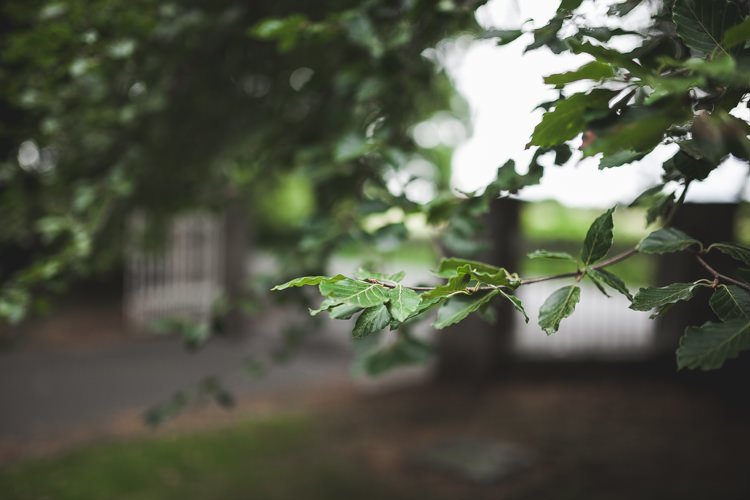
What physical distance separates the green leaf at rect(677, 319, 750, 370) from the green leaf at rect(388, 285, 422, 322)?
385 mm

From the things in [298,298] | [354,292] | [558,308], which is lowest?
[298,298]

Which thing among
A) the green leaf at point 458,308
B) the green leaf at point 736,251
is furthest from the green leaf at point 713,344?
the green leaf at point 458,308

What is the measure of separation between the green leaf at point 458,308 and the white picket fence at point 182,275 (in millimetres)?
7618

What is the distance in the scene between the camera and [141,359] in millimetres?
7164

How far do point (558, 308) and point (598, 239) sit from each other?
0.14 m

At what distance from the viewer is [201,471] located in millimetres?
3809

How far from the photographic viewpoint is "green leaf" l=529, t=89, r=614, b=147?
851mm

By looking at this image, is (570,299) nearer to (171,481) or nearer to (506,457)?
(506,457)

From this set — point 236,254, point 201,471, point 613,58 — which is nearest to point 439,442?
point 201,471

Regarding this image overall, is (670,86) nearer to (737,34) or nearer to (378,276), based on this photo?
(737,34)

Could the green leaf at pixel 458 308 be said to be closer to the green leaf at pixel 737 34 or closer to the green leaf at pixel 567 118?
the green leaf at pixel 567 118

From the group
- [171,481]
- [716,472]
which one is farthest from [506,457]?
[171,481]

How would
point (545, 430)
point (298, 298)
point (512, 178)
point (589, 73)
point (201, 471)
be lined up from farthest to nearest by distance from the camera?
point (545, 430) → point (201, 471) → point (298, 298) → point (512, 178) → point (589, 73)

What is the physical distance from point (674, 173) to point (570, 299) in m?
0.46
